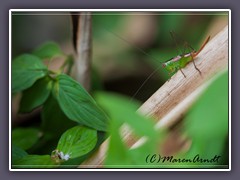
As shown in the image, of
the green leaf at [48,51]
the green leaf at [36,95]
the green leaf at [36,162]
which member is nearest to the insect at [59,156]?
the green leaf at [36,162]

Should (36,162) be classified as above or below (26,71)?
below

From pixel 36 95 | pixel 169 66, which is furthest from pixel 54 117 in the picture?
pixel 169 66

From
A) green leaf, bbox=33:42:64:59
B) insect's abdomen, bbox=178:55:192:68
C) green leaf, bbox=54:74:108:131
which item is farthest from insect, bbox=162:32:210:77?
green leaf, bbox=33:42:64:59

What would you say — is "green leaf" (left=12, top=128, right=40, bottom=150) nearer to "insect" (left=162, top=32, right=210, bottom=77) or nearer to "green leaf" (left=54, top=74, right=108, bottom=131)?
"green leaf" (left=54, top=74, right=108, bottom=131)

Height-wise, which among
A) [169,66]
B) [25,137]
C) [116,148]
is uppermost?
[169,66]

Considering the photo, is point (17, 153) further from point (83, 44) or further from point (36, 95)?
point (83, 44)

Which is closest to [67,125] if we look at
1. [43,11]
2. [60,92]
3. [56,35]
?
[60,92]
